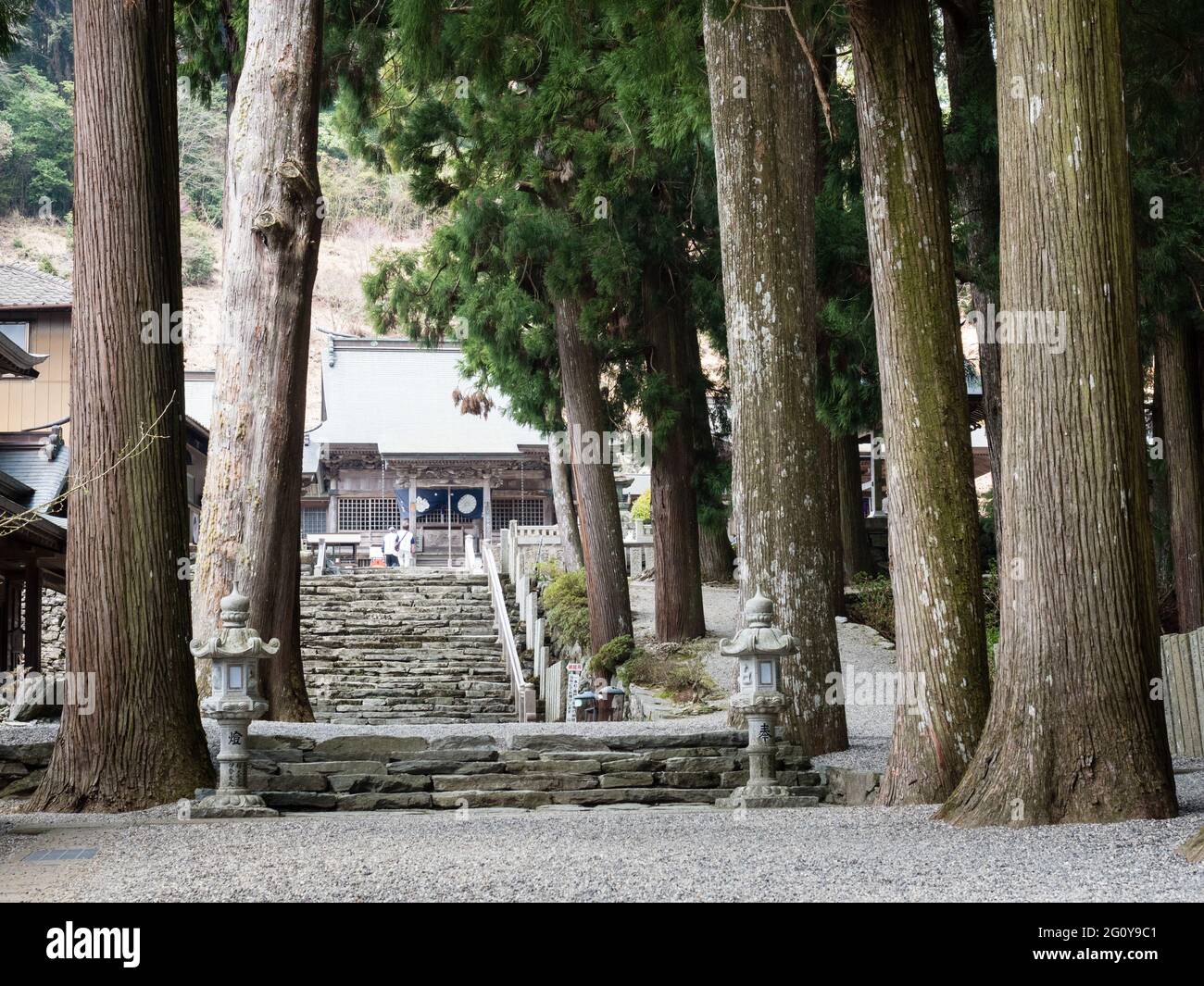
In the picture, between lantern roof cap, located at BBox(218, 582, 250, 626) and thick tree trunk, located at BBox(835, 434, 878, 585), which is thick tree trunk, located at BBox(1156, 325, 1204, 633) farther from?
lantern roof cap, located at BBox(218, 582, 250, 626)

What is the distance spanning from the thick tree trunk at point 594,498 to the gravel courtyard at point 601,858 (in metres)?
9.20

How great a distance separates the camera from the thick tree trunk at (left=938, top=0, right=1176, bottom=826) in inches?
234

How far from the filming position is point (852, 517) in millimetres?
20781

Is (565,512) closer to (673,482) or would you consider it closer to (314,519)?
(673,482)

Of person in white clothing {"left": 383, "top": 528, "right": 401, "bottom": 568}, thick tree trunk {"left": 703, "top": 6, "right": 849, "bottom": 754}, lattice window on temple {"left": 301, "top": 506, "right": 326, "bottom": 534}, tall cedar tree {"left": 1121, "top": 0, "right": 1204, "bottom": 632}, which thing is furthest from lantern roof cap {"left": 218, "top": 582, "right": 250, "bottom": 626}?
lattice window on temple {"left": 301, "top": 506, "right": 326, "bottom": 534}

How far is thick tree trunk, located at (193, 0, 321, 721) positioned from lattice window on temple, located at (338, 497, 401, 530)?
2528cm

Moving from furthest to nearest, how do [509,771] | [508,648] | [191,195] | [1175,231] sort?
[191,195]
[508,648]
[1175,231]
[509,771]

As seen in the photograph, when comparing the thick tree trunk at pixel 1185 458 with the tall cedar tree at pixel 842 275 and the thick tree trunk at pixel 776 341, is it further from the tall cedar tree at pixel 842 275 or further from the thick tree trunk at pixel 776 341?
the thick tree trunk at pixel 776 341

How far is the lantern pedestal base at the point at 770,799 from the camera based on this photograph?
Answer: 8.07 metres

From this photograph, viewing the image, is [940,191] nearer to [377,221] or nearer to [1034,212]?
[1034,212]

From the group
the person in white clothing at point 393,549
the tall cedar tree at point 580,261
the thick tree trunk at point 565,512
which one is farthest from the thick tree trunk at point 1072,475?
the person in white clothing at point 393,549

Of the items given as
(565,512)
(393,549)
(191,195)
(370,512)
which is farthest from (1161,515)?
(191,195)

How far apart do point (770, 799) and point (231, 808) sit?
129 inches

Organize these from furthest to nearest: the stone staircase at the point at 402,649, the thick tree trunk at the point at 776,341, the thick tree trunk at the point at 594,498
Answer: the stone staircase at the point at 402,649 < the thick tree trunk at the point at 594,498 < the thick tree trunk at the point at 776,341
